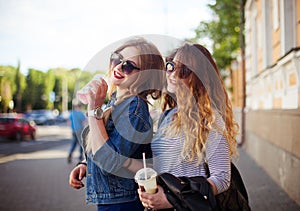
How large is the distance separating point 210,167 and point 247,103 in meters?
11.3

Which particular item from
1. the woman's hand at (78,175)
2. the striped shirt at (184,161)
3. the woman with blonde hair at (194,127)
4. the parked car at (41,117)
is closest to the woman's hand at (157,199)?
the woman with blonde hair at (194,127)

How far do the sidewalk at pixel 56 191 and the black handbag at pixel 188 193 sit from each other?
3384 millimetres

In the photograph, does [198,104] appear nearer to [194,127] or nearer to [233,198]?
[194,127]

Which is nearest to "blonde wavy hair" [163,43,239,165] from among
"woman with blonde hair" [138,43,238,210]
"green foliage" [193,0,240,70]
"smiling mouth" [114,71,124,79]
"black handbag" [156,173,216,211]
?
"woman with blonde hair" [138,43,238,210]

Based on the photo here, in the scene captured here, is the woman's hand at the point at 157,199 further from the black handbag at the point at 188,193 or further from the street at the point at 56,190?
the street at the point at 56,190

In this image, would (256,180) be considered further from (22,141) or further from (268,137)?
(22,141)

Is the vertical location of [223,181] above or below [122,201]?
above

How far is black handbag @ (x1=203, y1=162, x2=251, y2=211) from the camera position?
170 cm

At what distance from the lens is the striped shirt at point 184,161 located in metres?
1.71

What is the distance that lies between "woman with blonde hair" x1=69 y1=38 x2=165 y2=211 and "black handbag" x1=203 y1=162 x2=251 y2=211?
1.17ft

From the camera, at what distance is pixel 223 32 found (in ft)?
62.4

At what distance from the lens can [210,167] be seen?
5.67 feet

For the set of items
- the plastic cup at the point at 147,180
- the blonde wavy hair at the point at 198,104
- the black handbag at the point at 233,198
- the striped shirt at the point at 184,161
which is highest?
the blonde wavy hair at the point at 198,104

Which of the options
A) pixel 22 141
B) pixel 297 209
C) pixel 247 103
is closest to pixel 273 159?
pixel 297 209
